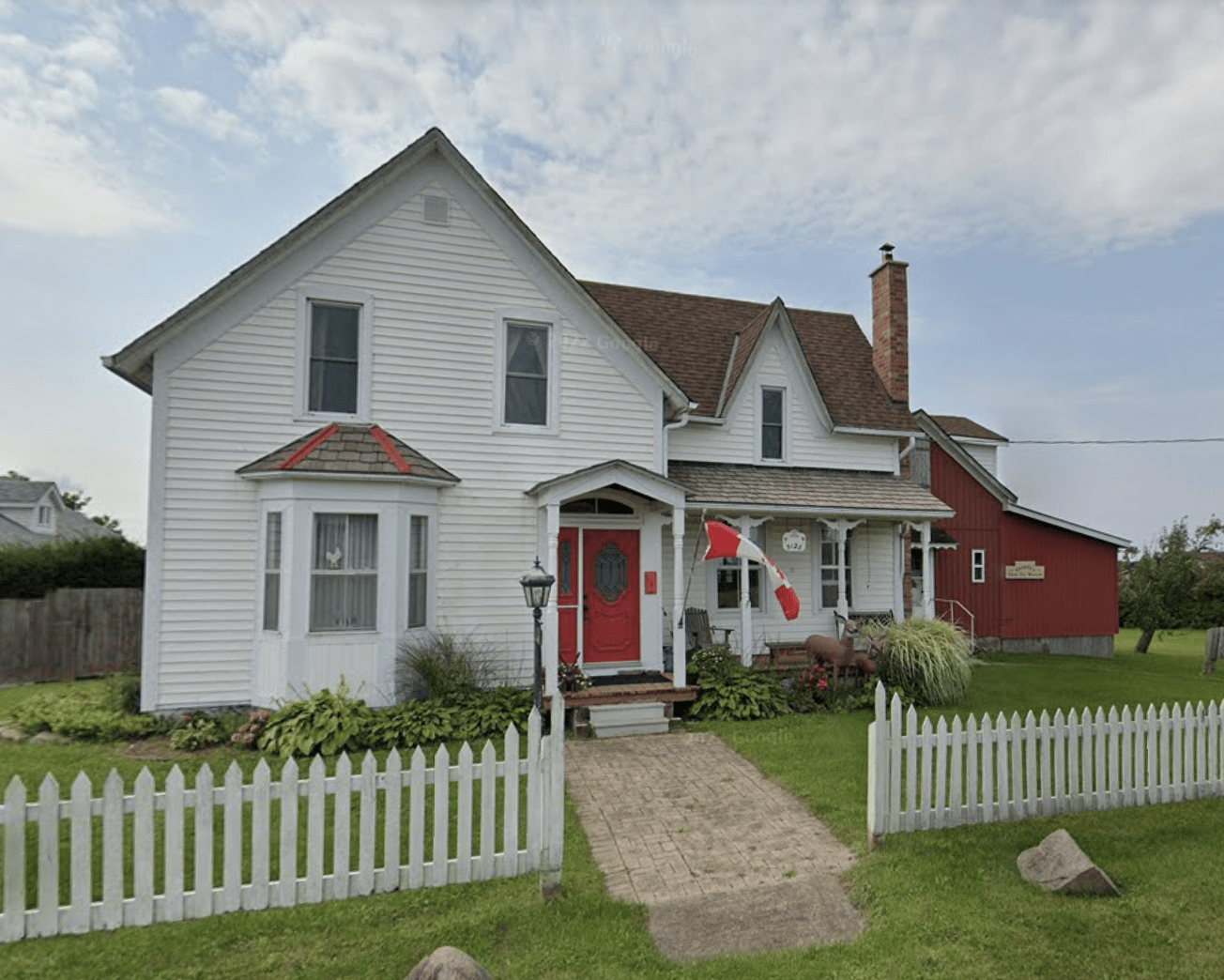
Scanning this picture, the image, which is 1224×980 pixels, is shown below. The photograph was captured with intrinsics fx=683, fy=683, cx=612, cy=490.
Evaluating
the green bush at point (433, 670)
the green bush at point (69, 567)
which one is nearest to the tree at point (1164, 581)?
the green bush at point (433, 670)

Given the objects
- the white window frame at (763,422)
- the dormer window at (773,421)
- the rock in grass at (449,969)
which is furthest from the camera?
the dormer window at (773,421)

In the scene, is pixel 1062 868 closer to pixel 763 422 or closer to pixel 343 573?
pixel 343 573

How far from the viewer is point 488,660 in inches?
430

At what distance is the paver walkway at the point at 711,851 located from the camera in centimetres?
473

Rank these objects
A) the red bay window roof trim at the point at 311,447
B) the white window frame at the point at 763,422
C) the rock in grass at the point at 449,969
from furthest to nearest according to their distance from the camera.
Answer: the white window frame at the point at 763,422
the red bay window roof trim at the point at 311,447
the rock in grass at the point at 449,969

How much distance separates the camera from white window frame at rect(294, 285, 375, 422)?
10.5 m

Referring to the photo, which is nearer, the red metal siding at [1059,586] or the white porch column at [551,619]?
the white porch column at [551,619]

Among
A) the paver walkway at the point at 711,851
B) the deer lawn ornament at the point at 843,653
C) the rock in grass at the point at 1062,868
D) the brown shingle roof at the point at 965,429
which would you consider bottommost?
the paver walkway at the point at 711,851

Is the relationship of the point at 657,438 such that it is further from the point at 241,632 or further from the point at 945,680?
the point at 241,632

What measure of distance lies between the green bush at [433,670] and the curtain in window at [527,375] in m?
3.86

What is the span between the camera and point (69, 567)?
15.7 meters

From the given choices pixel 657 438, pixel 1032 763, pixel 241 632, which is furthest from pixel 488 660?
pixel 1032 763

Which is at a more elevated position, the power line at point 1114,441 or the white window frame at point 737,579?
the power line at point 1114,441

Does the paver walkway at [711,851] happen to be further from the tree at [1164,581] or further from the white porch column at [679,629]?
the tree at [1164,581]
